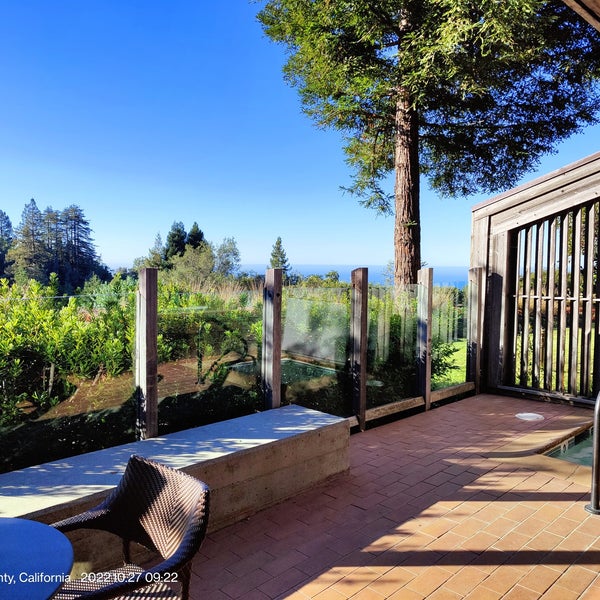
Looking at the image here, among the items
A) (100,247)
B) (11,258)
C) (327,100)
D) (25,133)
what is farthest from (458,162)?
(25,133)

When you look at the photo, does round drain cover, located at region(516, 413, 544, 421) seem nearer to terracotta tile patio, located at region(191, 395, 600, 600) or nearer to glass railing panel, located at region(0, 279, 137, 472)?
terracotta tile patio, located at region(191, 395, 600, 600)

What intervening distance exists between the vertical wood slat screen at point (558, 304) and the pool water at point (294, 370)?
11.1ft

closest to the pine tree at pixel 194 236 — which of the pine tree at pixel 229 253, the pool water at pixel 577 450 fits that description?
the pine tree at pixel 229 253

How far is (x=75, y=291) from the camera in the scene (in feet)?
10.6

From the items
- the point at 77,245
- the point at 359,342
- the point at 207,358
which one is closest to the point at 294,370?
the point at 359,342

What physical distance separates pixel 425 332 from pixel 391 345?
516mm

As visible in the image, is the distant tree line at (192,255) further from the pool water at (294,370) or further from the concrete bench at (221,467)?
the concrete bench at (221,467)

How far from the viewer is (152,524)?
1.78 metres

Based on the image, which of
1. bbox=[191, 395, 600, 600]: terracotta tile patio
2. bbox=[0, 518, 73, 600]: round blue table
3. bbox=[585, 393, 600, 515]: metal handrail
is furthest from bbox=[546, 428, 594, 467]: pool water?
bbox=[0, 518, 73, 600]: round blue table

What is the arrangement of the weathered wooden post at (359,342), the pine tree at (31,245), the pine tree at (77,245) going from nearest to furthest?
the weathered wooden post at (359,342), the pine tree at (31,245), the pine tree at (77,245)

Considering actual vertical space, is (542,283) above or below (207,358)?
above

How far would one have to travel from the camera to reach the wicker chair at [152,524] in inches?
57.7

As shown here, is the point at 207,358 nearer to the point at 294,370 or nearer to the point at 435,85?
the point at 294,370

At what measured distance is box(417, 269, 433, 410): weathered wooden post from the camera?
18.7 ft
